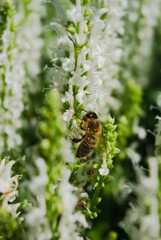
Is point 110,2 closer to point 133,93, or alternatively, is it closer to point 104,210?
point 133,93

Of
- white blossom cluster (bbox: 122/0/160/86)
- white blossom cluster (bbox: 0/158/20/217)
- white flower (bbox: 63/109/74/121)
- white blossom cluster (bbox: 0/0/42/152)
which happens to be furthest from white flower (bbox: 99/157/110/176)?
white blossom cluster (bbox: 122/0/160/86)

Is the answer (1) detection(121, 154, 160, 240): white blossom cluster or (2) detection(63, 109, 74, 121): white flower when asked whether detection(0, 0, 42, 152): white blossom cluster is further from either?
(1) detection(121, 154, 160, 240): white blossom cluster

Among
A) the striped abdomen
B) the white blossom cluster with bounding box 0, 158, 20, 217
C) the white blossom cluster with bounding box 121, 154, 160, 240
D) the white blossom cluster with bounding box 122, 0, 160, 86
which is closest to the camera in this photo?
the white blossom cluster with bounding box 121, 154, 160, 240

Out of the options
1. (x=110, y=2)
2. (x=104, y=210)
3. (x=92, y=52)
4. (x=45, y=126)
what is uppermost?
(x=110, y=2)

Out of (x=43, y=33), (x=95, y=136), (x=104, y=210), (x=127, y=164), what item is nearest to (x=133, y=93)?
(x=127, y=164)

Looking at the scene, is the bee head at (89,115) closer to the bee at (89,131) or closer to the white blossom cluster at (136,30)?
the bee at (89,131)

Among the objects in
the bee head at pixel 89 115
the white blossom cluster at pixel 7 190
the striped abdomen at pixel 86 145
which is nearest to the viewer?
the white blossom cluster at pixel 7 190

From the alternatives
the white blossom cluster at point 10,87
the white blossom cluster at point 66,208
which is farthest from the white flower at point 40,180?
the white blossom cluster at point 10,87

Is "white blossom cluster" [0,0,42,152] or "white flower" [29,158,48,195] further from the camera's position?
"white blossom cluster" [0,0,42,152]
